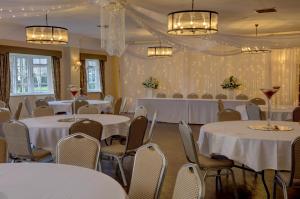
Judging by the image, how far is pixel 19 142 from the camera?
15.2 ft

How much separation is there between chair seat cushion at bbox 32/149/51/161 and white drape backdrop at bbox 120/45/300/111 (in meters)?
7.55

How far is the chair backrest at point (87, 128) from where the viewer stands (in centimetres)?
453

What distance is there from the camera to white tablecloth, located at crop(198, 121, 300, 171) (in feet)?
12.7

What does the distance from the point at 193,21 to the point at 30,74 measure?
819 centimetres

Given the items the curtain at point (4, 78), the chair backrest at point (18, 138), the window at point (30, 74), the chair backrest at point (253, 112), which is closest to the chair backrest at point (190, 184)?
the chair backrest at point (18, 138)

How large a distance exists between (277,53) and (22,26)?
8113mm

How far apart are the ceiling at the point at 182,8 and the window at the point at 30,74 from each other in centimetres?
166

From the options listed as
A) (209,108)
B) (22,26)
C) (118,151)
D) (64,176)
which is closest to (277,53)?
(209,108)

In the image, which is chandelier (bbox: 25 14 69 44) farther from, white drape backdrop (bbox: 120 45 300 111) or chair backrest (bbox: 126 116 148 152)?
white drape backdrop (bbox: 120 45 300 111)

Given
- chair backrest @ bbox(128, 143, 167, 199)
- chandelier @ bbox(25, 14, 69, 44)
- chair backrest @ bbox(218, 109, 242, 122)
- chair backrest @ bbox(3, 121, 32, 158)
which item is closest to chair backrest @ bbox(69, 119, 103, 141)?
chair backrest @ bbox(3, 121, 32, 158)

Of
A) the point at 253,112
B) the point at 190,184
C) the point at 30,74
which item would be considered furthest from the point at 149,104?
the point at 190,184

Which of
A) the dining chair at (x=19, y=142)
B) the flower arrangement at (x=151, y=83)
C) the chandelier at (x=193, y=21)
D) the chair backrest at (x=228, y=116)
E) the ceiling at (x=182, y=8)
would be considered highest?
the ceiling at (x=182, y=8)

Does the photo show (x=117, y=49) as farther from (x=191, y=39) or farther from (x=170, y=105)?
(x=170, y=105)

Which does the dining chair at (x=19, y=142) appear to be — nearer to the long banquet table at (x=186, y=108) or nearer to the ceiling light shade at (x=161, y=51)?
the long banquet table at (x=186, y=108)
